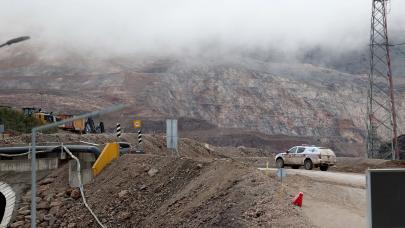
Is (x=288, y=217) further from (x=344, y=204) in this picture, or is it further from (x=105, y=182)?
(x=105, y=182)

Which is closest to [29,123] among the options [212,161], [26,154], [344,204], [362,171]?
[26,154]

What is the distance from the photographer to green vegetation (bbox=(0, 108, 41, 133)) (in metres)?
58.6

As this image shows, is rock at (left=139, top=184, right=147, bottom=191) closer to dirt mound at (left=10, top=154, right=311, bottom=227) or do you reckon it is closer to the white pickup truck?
dirt mound at (left=10, top=154, right=311, bottom=227)

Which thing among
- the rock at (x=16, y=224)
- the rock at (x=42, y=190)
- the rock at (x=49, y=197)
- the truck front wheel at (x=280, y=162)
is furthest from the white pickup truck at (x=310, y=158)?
the rock at (x=16, y=224)

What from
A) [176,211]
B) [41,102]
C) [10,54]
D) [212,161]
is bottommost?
[176,211]

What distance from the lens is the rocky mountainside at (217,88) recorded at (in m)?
118

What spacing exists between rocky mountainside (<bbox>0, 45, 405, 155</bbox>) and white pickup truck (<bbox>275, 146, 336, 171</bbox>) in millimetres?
74797

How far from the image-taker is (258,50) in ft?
465

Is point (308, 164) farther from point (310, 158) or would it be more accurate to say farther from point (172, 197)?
point (172, 197)

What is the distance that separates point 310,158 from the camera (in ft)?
112

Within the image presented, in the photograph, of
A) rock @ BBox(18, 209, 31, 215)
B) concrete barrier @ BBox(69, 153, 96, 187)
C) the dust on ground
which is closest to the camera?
the dust on ground

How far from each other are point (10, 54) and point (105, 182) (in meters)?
123

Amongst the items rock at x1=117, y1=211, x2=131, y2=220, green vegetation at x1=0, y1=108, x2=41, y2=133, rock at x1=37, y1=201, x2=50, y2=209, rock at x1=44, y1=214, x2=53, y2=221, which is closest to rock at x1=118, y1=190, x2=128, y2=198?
rock at x1=117, y1=211, x2=131, y2=220

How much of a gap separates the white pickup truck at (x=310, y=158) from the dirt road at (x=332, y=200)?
7.71m
